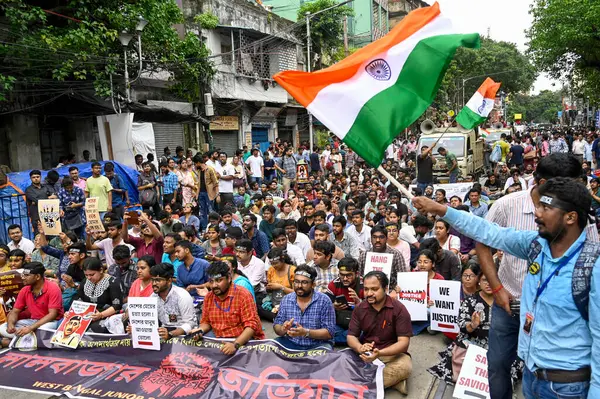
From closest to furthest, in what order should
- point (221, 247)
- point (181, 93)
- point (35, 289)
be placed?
point (35, 289)
point (221, 247)
point (181, 93)

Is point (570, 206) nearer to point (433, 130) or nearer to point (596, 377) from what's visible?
point (596, 377)

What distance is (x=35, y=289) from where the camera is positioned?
6582mm

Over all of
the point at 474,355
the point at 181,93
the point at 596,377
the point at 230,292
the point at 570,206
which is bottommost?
the point at 474,355

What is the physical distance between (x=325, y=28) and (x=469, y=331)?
2364 centimetres

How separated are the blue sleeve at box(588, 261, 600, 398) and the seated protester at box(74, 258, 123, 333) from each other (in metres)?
5.41

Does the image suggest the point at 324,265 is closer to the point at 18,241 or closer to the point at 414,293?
the point at 414,293

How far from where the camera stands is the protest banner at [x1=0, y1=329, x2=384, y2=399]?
4.71m

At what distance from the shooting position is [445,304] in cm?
588

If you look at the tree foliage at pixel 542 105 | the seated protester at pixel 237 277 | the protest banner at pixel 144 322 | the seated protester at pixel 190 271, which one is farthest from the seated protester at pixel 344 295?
the tree foliage at pixel 542 105

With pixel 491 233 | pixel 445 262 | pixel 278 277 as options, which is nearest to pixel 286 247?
pixel 278 277

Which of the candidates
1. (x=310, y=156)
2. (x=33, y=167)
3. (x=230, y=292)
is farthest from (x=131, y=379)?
(x=310, y=156)

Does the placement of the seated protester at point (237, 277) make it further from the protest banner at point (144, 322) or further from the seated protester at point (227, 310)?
the protest banner at point (144, 322)

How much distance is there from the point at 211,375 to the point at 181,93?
14.5m

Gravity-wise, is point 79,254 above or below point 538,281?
below
